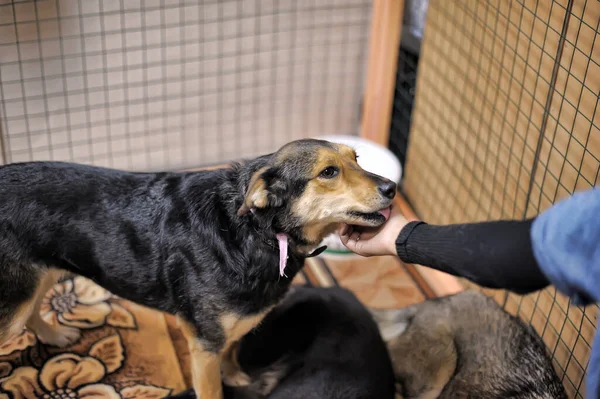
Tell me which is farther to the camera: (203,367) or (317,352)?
(317,352)

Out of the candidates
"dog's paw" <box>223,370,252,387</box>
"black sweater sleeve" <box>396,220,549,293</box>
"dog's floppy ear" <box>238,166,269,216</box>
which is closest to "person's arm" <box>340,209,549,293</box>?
"black sweater sleeve" <box>396,220,549,293</box>

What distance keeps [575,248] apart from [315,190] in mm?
921

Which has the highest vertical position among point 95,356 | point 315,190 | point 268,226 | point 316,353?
point 315,190

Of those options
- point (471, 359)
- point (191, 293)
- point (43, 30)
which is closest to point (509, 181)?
point (471, 359)

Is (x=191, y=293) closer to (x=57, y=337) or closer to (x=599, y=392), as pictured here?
(x=57, y=337)

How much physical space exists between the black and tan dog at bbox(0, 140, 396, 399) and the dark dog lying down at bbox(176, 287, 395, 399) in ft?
0.94

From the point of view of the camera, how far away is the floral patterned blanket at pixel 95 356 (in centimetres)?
276

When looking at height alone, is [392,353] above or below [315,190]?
below

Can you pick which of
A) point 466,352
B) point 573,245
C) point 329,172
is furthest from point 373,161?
point 573,245

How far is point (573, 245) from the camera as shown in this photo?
1433 millimetres

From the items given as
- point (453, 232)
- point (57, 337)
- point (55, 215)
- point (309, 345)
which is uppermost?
point (453, 232)

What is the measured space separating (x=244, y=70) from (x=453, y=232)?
236 cm

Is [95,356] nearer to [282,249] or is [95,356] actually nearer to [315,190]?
[282,249]

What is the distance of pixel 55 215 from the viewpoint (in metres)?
2.34
